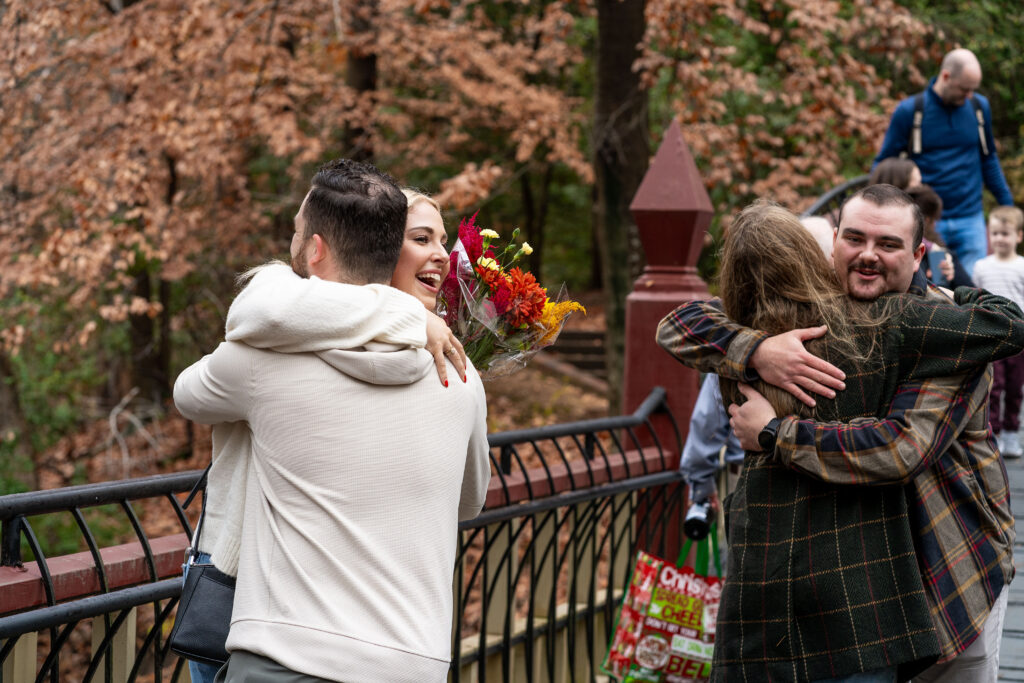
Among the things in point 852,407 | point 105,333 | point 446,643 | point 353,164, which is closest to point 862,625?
point 852,407

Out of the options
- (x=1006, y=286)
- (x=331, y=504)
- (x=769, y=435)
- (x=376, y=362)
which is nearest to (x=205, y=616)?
(x=331, y=504)

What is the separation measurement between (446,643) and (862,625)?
101 cm

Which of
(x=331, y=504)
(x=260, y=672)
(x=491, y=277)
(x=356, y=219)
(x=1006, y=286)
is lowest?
(x=1006, y=286)

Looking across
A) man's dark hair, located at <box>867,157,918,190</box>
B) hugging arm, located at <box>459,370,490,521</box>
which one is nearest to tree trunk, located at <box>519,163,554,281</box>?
man's dark hair, located at <box>867,157,918,190</box>

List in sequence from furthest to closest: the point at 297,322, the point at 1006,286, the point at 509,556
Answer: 1. the point at 1006,286
2. the point at 509,556
3. the point at 297,322

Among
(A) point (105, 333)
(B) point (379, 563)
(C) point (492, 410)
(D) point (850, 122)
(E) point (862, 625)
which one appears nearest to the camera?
(B) point (379, 563)

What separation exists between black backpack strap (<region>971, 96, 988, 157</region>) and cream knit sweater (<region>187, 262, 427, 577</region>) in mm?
5766

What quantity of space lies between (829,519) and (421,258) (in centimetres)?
114

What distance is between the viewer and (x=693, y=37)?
39.5 feet

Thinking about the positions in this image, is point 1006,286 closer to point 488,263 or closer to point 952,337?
point 952,337

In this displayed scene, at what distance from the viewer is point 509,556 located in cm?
395

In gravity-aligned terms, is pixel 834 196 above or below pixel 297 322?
below

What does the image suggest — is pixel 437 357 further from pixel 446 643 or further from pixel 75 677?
pixel 75 677

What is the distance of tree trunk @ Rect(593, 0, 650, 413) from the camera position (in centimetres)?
1091
